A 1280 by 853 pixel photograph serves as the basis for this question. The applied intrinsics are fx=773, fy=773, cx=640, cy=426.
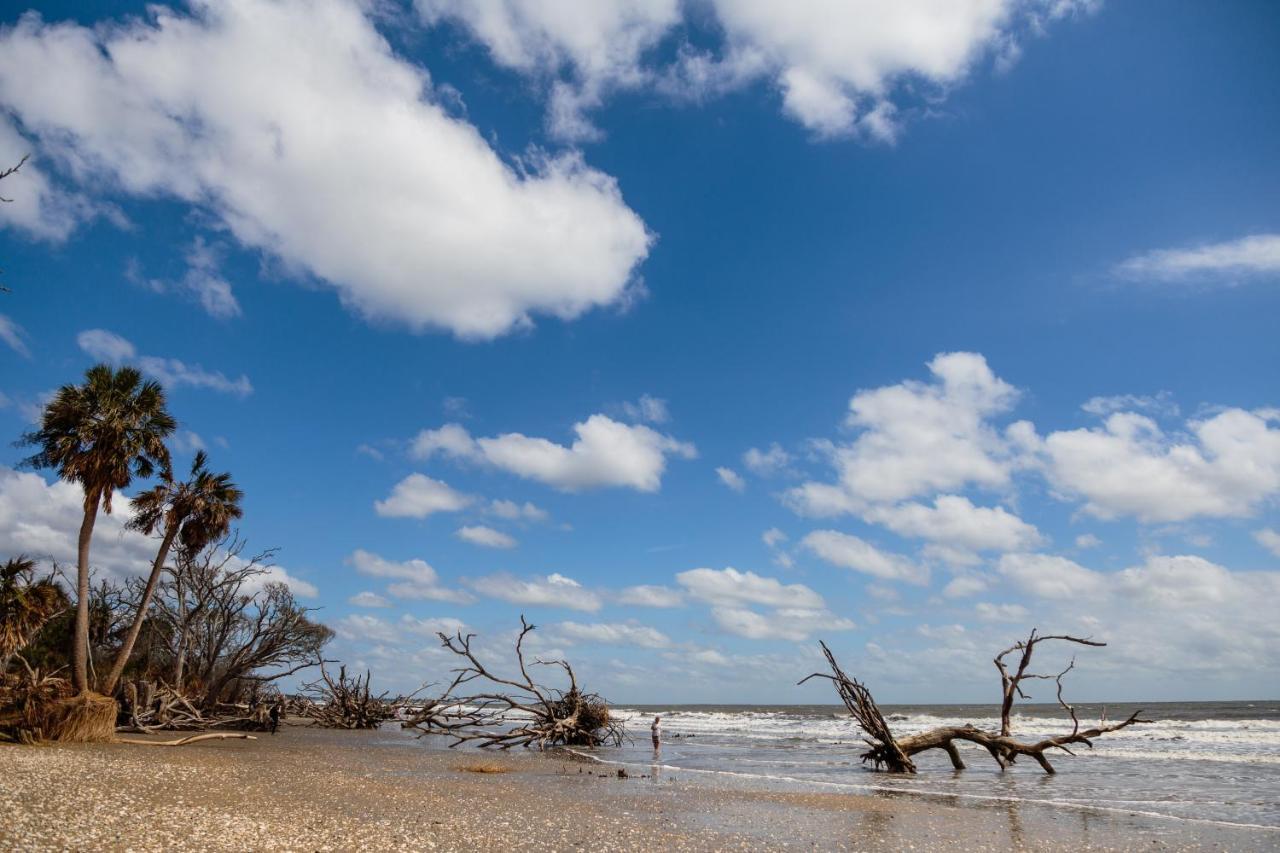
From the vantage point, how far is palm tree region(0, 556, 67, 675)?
1894 centimetres

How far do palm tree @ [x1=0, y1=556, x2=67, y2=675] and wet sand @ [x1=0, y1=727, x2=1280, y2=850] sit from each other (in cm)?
356

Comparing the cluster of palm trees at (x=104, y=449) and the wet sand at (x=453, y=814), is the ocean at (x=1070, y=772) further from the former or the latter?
the cluster of palm trees at (x=104, y=449)

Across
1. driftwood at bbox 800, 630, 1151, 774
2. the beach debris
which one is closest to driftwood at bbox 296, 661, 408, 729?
the beach debris

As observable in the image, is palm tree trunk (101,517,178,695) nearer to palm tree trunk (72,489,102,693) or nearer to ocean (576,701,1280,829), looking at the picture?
palm tree trunk (72,489,102,693)

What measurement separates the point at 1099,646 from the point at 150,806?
1963 cm

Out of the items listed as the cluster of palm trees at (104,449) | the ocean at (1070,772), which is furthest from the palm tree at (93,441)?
the ocean at (1070,772)

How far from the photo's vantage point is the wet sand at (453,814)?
918 cm

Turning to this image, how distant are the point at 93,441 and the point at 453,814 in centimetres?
1787

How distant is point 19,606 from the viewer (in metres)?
19.6

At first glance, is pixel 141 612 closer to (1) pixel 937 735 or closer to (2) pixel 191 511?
(2) pixel 191 511

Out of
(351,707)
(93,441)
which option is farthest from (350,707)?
(93,441)

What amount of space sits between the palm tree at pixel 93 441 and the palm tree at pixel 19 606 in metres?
1.28

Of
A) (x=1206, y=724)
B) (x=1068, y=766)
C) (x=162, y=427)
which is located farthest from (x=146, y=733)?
(x=1206, y=724)

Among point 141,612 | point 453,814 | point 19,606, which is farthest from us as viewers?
point 141,612
